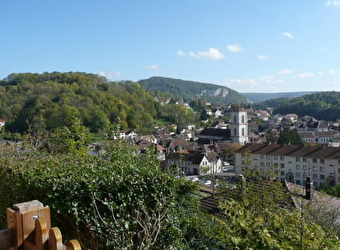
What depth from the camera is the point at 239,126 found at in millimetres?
69562

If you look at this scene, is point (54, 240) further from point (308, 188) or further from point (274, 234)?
point (308, 188)

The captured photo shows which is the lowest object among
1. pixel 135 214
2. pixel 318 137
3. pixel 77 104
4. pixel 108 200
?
pixel 318 137

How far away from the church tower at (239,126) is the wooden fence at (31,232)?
6800 cm

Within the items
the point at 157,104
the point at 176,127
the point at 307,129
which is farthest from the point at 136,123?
the point at 307,129

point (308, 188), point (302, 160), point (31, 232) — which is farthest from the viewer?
point (302, 160)

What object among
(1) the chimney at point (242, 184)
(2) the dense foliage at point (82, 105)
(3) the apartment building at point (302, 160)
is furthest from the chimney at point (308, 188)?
(2) the dense foliage at point (82, 105)

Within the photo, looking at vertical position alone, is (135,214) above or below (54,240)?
below

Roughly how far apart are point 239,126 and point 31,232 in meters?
69.3

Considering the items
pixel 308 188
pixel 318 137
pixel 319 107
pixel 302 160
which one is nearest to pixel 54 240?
pixel 308 188

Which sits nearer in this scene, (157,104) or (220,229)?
(220,229)

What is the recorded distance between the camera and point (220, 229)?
4.51 meters

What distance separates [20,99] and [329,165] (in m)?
69.1

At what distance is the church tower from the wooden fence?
68001mm

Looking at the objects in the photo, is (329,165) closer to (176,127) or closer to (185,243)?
(185,243)
